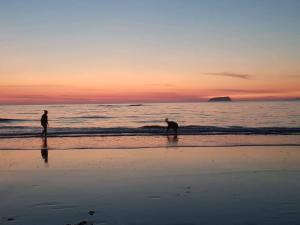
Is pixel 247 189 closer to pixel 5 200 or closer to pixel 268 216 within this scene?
pixel 268 216

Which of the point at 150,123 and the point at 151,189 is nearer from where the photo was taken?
the point at 151,189

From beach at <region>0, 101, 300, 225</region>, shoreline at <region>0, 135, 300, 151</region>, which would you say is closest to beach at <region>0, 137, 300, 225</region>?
beach at <region>0, 101, 300, 225</region>

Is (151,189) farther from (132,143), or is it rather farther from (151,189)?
(132,143)

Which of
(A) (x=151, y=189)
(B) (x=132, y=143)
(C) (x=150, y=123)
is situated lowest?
(C) (x=150, y=123)

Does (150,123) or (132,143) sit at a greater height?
(132,143)

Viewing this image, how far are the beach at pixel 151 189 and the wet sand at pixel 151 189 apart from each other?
0.02m

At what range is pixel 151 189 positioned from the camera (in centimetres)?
884

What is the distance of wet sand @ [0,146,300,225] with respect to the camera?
267 inches

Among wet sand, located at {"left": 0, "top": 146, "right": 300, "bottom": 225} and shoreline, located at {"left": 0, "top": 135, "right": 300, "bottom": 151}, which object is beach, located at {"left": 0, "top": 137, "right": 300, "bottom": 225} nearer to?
wet sand, located at {"left": 0, "top": 146, "right": 300, "bottom": 225}

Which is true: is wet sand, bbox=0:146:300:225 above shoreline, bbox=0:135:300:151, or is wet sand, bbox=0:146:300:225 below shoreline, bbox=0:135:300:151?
above

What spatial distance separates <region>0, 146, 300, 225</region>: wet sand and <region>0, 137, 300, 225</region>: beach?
2 cm

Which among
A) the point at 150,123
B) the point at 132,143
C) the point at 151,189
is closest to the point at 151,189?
the point at 151,189

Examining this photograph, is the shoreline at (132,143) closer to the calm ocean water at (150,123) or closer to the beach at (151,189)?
the beach at (151,189)

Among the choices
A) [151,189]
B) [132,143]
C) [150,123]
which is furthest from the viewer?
[150,123]
